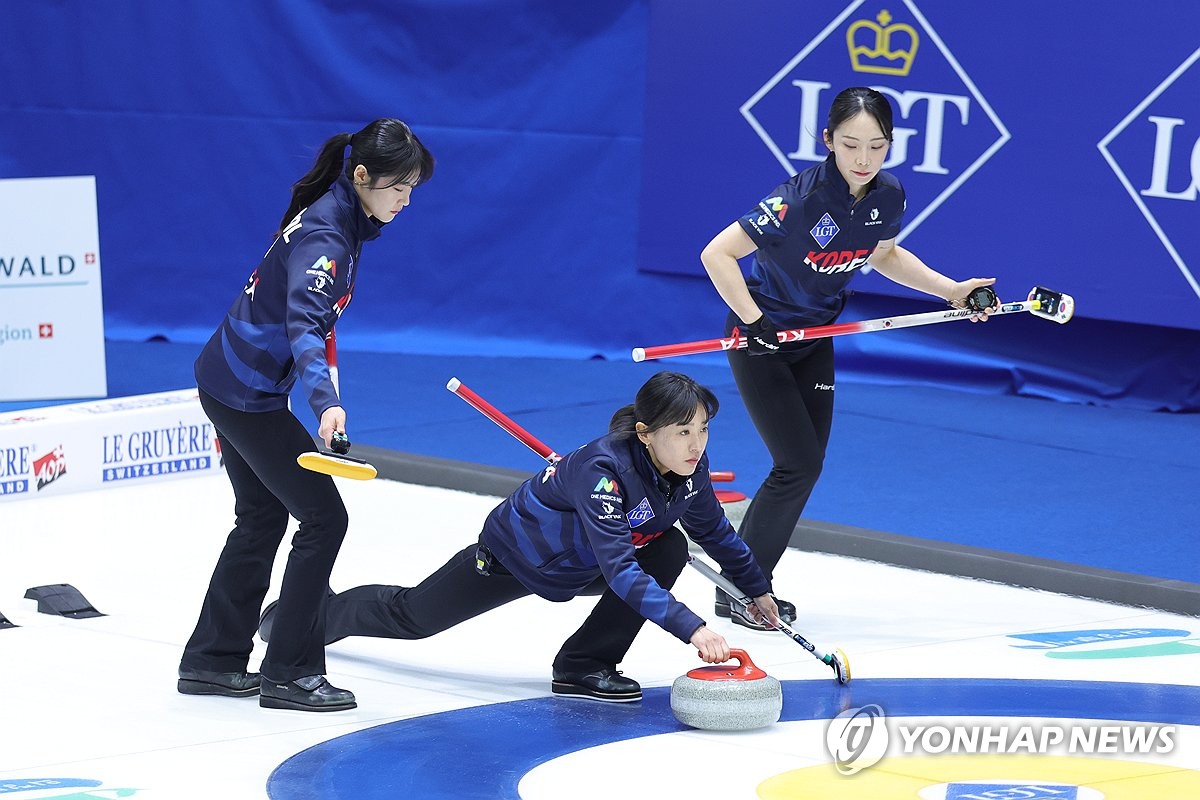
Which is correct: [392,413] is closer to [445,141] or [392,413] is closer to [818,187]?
[445,141]

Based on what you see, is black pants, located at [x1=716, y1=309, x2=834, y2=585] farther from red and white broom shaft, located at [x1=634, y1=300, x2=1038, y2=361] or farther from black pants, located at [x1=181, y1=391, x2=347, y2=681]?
Answer: black pants, located at [x1=181, y1=391, x2=347, y2=681]

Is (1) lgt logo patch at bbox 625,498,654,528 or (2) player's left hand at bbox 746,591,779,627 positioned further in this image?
(2) player's left hand at bbox 746,591,779,627

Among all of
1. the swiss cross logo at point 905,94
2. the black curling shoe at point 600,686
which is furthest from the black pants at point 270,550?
the swiss cross logo at point 905,94

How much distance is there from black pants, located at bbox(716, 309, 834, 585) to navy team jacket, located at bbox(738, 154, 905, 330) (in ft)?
0.39

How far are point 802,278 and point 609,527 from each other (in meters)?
1.23

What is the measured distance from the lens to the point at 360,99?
31.4 ft

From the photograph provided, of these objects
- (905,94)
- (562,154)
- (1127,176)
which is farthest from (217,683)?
(562,154)

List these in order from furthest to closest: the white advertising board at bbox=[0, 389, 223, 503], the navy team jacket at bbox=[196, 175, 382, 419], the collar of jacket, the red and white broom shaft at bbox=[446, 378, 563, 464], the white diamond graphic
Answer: the white diamond graphic
the white advertising board at bbox=[0, 389, 223, 503]
the red and white broom shaft at bbox=[446, 378, 563, 464]
the collar of jacket
the navy team jacket at bbox=[196, 175, 382, 419]

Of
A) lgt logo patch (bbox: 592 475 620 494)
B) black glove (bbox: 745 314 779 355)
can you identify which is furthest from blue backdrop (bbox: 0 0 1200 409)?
lgt logo patch (bbox: 592 475 620 494)

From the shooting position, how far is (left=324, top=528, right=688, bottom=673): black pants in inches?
173

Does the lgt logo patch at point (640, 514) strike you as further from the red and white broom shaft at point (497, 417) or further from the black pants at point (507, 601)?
the red and white broom shaft at point (497, 417)

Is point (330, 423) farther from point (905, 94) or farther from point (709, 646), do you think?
point (905, 94)

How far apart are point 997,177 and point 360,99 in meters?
3.04

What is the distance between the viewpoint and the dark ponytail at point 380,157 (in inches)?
162
